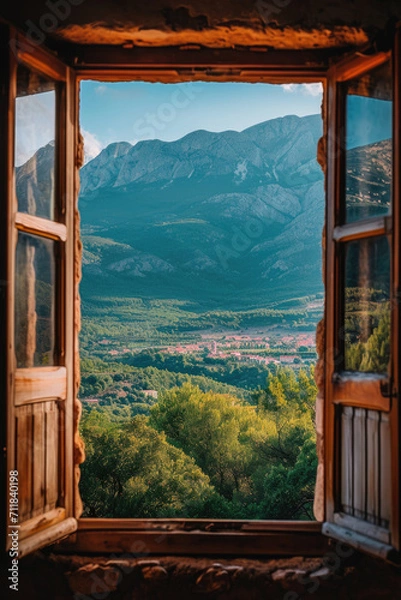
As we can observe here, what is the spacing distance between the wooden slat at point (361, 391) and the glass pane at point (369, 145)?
656 millimetres

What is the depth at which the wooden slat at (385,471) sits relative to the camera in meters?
2.32

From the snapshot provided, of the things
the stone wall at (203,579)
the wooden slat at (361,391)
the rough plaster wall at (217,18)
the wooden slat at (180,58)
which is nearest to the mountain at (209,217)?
the wooden slat at (180,58)

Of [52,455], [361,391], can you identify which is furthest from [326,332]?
[52,455]

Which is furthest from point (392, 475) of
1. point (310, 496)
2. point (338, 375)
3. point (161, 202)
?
point (161, 202)

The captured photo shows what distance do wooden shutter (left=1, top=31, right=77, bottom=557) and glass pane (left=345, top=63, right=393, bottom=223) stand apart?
1.20m

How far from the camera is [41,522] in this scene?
8.01 feet

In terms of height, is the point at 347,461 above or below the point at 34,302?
below

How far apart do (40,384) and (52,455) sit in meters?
0.32

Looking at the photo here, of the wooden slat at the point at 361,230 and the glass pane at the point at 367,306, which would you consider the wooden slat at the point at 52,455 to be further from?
the wooden slat at the point at 361,230

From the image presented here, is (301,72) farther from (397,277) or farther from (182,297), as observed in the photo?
(182,297)

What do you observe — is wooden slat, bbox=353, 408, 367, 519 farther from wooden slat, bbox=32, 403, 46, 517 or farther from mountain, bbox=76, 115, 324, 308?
mountain, bbox=76, 115, 324, 308

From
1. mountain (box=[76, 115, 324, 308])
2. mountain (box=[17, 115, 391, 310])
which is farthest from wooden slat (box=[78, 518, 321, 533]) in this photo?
mountain (box=[76, 115, 324, 308])

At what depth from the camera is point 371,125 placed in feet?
8.31

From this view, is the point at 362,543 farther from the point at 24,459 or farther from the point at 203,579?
the point at 24,459
